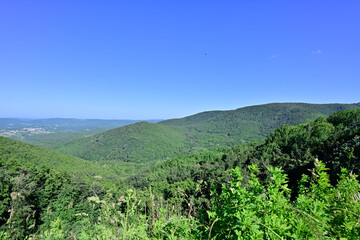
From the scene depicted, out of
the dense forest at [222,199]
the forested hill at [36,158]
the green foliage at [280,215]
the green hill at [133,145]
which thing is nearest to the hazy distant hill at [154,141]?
the green hill at [133,145]

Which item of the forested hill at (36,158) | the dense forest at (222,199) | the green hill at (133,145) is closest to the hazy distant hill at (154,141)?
the green hill at (133,145)

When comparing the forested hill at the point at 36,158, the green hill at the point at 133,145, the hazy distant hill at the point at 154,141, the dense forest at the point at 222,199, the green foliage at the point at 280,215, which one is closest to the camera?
the green foliage at the point at 280,215

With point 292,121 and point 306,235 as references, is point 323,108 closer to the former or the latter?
point 292,121

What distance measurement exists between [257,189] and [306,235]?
1.34 feet

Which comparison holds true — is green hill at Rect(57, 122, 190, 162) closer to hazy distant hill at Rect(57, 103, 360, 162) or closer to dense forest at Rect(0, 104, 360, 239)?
hazy distant hill at Rect(57, 103, 360, 162)

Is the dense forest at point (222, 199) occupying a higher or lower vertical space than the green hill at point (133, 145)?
higher

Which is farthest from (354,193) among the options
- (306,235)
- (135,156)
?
(135,156)

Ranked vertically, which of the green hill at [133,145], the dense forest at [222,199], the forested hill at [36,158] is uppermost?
the dense forest at [222,199]

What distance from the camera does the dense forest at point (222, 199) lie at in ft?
3.85

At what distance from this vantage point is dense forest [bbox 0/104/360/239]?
1173 mm

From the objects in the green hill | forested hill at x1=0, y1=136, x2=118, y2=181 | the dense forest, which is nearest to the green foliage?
Result: the dense forest

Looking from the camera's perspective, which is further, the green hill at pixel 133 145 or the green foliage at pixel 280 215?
the green hill at pixel 133 145

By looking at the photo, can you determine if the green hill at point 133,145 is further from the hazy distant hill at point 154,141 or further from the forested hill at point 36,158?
the forested hill at point 36,158

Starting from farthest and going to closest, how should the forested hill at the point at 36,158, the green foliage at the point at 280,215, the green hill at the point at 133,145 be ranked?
1. the green hill at the point at 133,145
2. the forested hill at the point at 36,158
3. the green foliage at the point at 280,215
